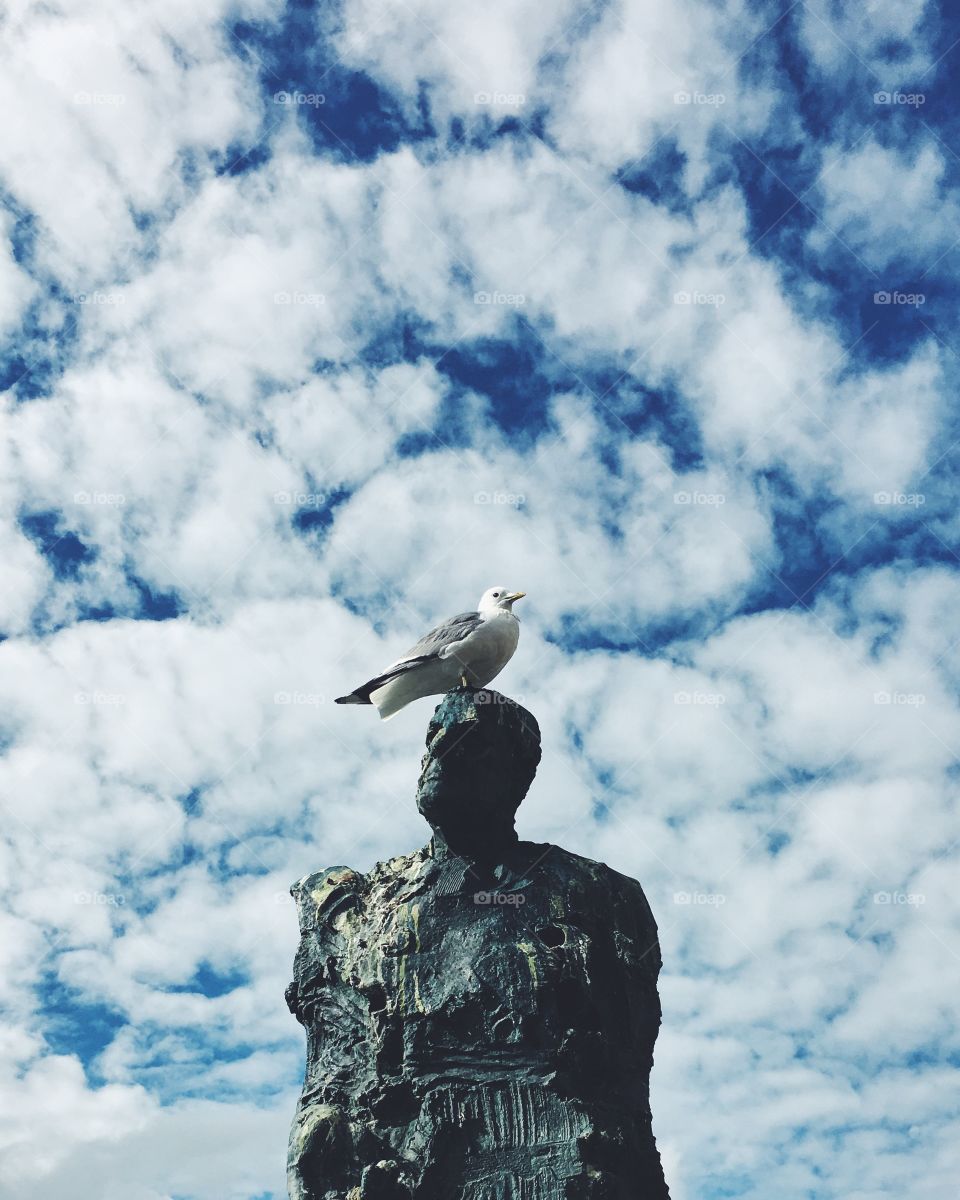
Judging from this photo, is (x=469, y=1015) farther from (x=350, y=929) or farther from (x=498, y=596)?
(x=498, y=596)

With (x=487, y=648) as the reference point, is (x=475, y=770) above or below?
below

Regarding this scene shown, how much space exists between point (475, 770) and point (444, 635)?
172cm

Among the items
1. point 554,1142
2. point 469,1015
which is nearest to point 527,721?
point 469,1015

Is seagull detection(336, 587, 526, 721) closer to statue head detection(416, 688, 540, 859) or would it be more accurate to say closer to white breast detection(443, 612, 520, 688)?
white breast detection(443, 612, 520, 688)

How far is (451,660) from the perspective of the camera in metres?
10.6

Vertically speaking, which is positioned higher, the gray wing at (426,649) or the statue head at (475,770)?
the gray wing at (426,649)

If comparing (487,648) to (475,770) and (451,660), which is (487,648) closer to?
(451,660)

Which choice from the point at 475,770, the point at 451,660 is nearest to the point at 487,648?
the point at 451,660

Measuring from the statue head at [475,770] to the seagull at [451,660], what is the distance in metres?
0.88

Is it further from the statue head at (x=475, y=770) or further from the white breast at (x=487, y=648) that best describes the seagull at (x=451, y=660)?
the statue head at (x=475, y=770)

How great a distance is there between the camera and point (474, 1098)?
8.54 meters

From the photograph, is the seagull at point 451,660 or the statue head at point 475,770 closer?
the statue head at point 475,770

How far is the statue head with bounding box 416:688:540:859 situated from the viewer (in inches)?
374

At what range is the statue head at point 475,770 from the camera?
951 cm
